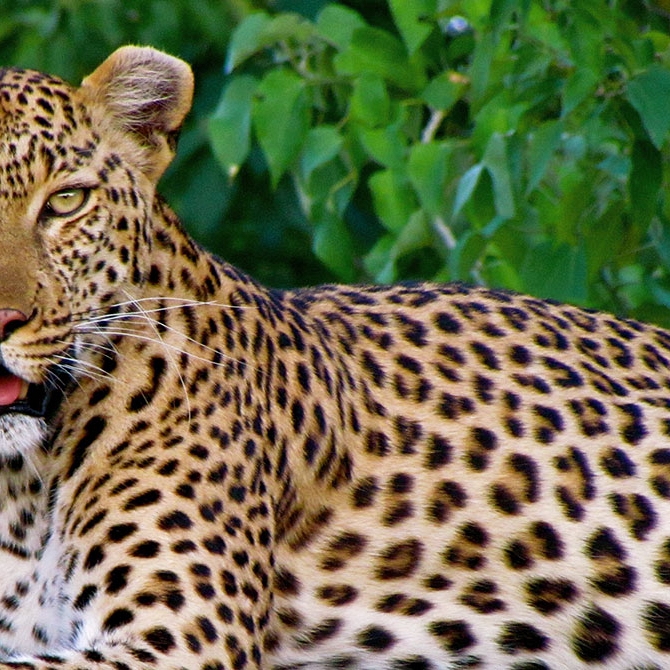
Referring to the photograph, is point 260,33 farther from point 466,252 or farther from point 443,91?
point 466,252

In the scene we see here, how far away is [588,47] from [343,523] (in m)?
2.04

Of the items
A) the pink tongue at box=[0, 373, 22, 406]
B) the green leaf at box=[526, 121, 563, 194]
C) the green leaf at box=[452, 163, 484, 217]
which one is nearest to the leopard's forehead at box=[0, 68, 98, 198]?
the pink tongue at box=[0, 373, 22, 406]

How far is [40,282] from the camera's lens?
5.26 meters

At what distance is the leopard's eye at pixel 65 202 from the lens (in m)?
5.42

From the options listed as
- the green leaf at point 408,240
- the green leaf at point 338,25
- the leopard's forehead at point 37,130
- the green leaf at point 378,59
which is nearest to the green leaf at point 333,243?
the green leaf at point 408,240

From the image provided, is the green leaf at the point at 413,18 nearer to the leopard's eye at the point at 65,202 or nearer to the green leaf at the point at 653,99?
the green leaf at the point at 653,99

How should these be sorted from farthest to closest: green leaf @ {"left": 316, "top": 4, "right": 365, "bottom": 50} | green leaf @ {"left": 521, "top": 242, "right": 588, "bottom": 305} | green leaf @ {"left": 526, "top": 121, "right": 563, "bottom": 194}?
1. green leaf @ {"left": 316, "top": 4, "right": 365, "bottom": 50}
2. green leaf @ {"left": 521, "top": 242, "right": 588, "bottom": 305}
3. green leaf @ {"left": 526, "top": 121, "right": 563, "bottom": 194}

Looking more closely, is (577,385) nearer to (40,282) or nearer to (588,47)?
(588,47)

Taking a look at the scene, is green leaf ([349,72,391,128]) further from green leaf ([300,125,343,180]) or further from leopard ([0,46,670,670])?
leopard ([0,46,670,670])

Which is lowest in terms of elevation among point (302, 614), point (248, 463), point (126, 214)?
point (302, 614)

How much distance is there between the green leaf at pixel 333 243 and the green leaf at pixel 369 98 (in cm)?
52

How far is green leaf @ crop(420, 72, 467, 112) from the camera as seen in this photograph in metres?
7.98

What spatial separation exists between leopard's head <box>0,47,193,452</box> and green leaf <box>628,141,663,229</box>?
2.03m

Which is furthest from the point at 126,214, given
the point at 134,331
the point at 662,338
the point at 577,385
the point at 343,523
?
the point at 662,338
